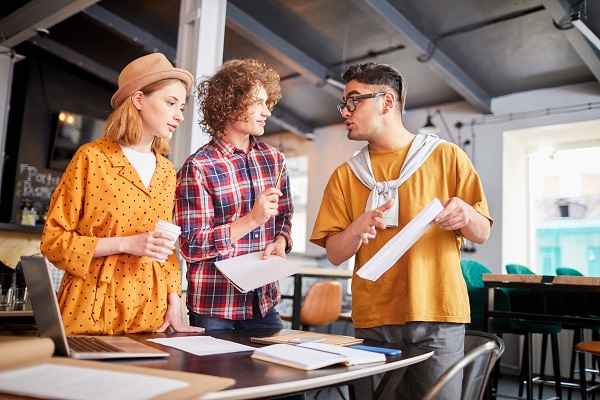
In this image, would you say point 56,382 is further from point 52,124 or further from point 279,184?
point 52,124

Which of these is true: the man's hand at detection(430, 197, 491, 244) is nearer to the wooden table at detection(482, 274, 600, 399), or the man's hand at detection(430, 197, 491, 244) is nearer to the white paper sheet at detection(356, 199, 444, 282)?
the white paper sheet at detection(356, 199, 444, 282)

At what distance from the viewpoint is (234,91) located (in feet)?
5.96

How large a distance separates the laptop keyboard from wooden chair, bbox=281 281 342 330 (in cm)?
369

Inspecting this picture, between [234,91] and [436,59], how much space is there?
4984mm

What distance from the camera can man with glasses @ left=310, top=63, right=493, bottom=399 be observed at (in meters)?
1.57

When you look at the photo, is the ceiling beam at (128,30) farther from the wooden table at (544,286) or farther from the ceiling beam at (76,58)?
the wooden table at (544,286)

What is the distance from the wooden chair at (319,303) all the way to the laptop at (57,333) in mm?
3709

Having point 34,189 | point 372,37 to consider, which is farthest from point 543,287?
point 34,189

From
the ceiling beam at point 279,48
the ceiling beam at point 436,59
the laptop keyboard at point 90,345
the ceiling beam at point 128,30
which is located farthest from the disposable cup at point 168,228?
the ceiling beam at point 128,30

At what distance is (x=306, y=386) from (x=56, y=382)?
39 cm

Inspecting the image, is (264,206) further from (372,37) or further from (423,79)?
(423,79)

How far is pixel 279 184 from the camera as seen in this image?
6.19 feet

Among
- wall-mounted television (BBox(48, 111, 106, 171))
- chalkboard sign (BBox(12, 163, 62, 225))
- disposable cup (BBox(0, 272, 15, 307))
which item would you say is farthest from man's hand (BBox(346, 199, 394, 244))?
wall-mounted television (BBox(48, 111, 106, 171))

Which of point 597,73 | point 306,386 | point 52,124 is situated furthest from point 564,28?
point 52,124
